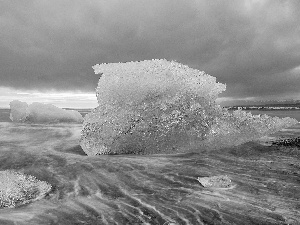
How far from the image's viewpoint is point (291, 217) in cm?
192

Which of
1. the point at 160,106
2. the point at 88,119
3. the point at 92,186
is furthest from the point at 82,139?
the point at 92,186

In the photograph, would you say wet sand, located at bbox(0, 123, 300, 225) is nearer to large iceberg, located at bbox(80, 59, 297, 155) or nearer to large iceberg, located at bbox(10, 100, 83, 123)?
large iceberg, located at bbox(80, 59, 297, 155)

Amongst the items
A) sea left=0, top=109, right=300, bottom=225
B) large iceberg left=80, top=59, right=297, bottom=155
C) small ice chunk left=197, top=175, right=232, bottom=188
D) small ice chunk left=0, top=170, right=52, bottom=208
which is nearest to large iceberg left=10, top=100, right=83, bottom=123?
large iceberg left=80, top=59, right=297, bottom=155

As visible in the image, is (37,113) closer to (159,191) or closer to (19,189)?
(19,189)

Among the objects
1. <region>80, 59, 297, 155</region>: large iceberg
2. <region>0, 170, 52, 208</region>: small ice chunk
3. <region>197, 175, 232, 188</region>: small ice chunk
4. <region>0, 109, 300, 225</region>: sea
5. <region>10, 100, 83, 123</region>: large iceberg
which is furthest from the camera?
<region>10, 100, 83, 123</region>: large iceberg

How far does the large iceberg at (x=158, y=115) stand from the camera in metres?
4.94

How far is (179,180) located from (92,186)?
38.9 inches

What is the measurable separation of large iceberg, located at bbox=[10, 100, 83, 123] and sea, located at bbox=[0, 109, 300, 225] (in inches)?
431

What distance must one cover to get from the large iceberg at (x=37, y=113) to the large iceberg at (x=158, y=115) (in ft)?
33.6

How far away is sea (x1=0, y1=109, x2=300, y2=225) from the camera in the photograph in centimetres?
194

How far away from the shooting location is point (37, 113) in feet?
47.9

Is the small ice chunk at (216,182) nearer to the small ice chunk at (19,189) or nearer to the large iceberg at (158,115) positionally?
the small ice chunk at (19,189)

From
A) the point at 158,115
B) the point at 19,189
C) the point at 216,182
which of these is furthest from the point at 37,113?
the point at 216,182

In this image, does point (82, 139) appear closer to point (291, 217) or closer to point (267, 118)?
point (291, 217)
